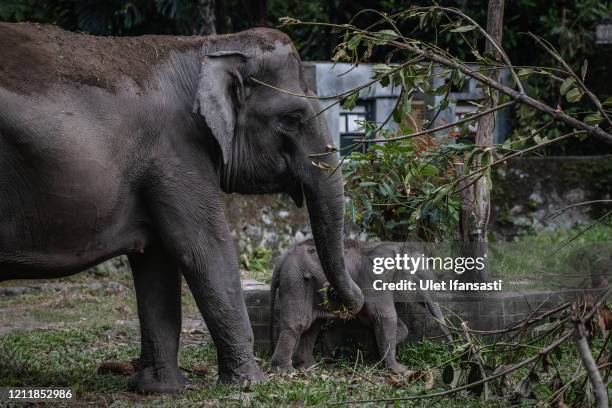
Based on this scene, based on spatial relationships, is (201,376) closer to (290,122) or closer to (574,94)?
(290,122)

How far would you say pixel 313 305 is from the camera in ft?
24.2

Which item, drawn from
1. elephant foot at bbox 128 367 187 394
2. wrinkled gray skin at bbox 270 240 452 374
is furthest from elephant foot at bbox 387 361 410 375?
elephant foot at bbox 128 367 187 394

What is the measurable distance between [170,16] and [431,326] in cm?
752

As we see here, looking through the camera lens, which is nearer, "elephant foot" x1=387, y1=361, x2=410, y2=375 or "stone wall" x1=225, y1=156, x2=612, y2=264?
"elephant foot" x1=387, y1=361, x2=410, y2=375

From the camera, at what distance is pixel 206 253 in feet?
20.0

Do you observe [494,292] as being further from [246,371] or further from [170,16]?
[170,16]

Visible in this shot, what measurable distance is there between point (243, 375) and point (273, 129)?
1.55 metres

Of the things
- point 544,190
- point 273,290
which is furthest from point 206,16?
point 273,290

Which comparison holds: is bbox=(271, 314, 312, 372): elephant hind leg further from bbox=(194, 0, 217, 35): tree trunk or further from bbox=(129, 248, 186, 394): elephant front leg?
bbox=(194, 0, 217, 35): tree trunk

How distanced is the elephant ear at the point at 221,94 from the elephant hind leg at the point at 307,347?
1861 mm

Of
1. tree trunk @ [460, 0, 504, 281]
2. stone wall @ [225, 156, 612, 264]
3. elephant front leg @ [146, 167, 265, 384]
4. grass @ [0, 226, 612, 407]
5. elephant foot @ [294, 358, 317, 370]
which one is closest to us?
grass @ [0, 226, 612, 407]

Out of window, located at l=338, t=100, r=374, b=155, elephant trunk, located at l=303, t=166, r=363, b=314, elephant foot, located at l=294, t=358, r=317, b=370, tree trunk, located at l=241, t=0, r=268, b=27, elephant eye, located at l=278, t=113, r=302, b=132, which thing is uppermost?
tree trunk, located at l=241, t=0, r=268, b=27

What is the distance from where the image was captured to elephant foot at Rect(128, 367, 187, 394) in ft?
21.1

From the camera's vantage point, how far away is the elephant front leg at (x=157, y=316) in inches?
256
